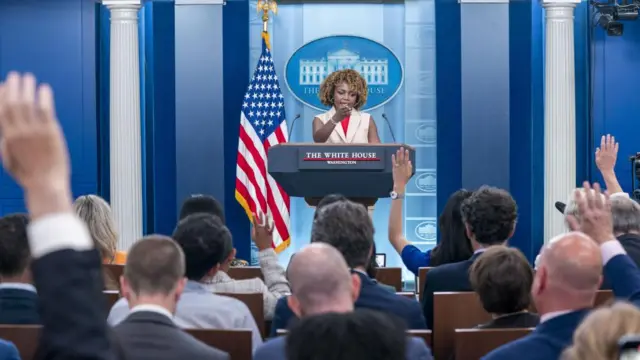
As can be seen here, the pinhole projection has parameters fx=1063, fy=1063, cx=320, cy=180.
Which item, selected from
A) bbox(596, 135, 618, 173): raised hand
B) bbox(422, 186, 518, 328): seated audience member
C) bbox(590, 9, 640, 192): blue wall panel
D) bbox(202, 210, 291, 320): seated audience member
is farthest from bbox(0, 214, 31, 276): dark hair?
bbox(590, 9, 640, 192): blue wall panel

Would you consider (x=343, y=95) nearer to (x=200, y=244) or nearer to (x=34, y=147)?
(x=200, y=244)

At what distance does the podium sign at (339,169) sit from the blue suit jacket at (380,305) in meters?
2.98

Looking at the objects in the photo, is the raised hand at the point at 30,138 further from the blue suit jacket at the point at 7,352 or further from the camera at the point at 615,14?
the camera at the point at 615,14

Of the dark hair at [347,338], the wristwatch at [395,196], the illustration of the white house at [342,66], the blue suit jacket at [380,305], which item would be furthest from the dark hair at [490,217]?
the illustration of the white house at [342,66]

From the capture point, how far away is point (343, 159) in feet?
21.3

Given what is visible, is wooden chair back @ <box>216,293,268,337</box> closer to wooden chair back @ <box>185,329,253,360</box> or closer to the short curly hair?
wooden chair back @ <box>185,329,253,360</box>

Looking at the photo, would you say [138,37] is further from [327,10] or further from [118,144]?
[327,10]

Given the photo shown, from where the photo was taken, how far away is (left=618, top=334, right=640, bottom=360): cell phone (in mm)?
1377

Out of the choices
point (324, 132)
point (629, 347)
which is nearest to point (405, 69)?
point (324, 132)

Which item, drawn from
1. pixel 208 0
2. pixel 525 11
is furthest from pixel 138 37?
pixel 525 11

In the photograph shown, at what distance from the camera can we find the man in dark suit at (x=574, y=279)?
8.68ft

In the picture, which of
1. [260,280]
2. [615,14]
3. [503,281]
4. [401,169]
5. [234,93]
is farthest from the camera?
[234,93]

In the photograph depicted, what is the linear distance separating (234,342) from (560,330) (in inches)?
36.6

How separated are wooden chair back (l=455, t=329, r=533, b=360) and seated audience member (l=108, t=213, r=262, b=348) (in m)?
0.72
